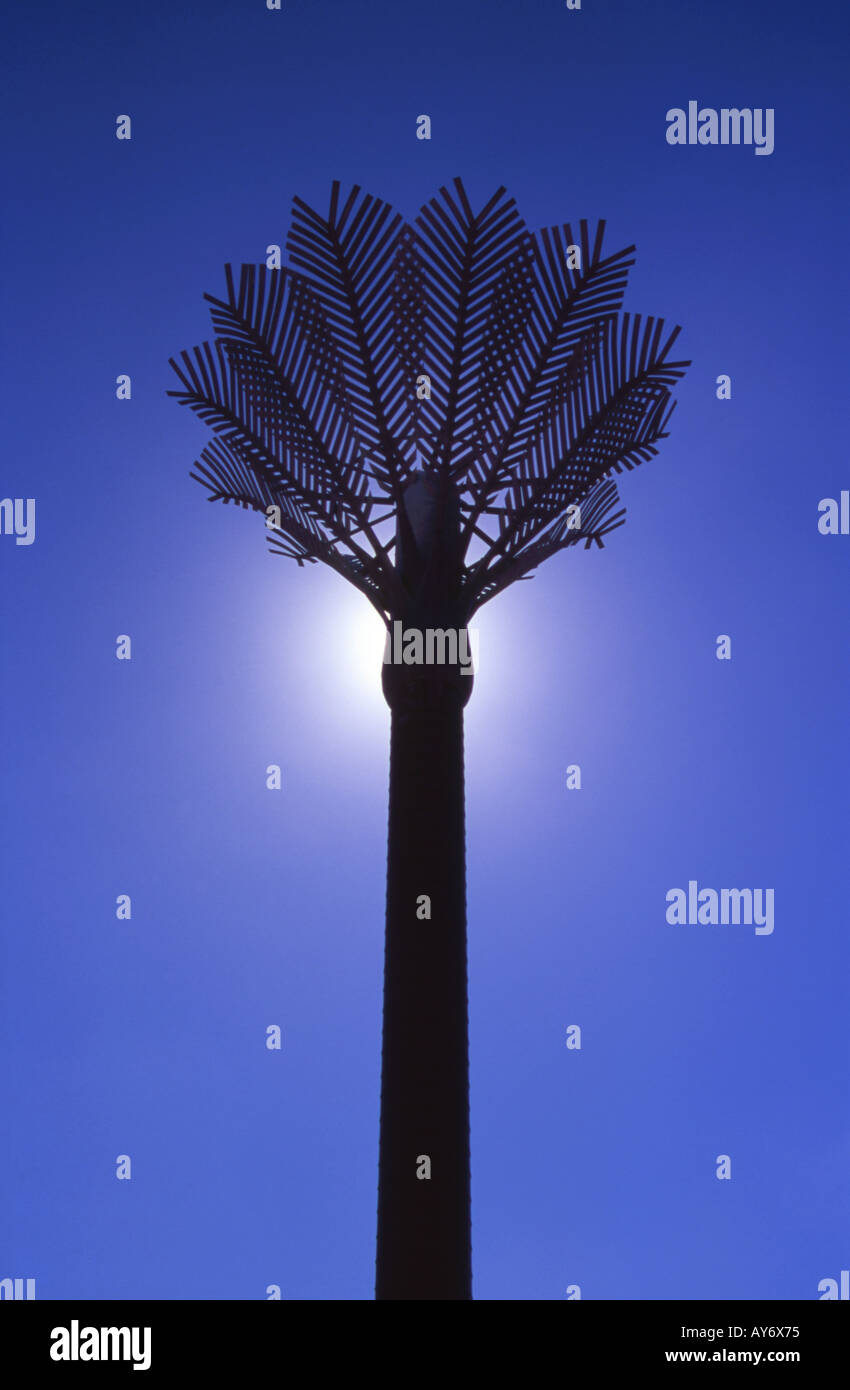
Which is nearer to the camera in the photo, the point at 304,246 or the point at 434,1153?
the point at 434,1153

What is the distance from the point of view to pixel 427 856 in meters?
5.36

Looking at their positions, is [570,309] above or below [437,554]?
above

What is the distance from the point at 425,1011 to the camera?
200 inches

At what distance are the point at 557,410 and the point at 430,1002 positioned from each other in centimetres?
328

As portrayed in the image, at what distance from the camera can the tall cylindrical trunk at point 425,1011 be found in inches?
188

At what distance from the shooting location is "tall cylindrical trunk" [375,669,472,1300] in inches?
188
